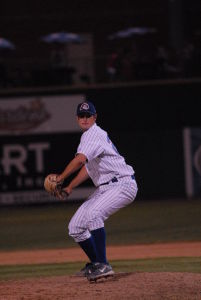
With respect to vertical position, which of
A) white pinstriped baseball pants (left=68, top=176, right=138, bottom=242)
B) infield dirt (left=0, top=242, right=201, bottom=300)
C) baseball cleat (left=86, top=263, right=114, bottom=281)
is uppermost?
white pinstriped baseball pants (left=68, top=176, right=138, bottom=242)

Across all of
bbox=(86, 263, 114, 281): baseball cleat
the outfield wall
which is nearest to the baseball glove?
bbox=(86, 263, 114, 281): baseball cleat

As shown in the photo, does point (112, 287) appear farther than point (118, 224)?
No

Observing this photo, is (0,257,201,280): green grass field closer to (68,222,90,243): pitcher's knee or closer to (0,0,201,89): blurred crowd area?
(68,222,90,243): pitcher's knee

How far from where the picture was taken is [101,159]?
8734mm

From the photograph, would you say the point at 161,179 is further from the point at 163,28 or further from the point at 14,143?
the point at 163,28

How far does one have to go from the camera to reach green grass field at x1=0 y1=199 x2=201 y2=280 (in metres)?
10.7

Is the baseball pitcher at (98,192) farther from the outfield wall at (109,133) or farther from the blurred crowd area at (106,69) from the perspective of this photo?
the blurred crowd area at (106,69)

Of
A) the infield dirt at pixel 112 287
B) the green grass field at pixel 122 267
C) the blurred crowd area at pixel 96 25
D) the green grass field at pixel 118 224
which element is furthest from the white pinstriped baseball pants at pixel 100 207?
the blurred crowd area at pixel 96 25

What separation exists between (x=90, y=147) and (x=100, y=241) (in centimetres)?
105

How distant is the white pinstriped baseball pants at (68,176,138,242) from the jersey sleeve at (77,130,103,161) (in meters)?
0.45

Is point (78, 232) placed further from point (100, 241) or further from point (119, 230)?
point (119, 230)

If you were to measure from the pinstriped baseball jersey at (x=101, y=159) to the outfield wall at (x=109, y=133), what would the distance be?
32.2 feet

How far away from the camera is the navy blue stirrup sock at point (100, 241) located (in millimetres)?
8736

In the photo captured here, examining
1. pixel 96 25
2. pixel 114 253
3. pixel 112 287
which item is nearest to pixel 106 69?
pixel 96 25
